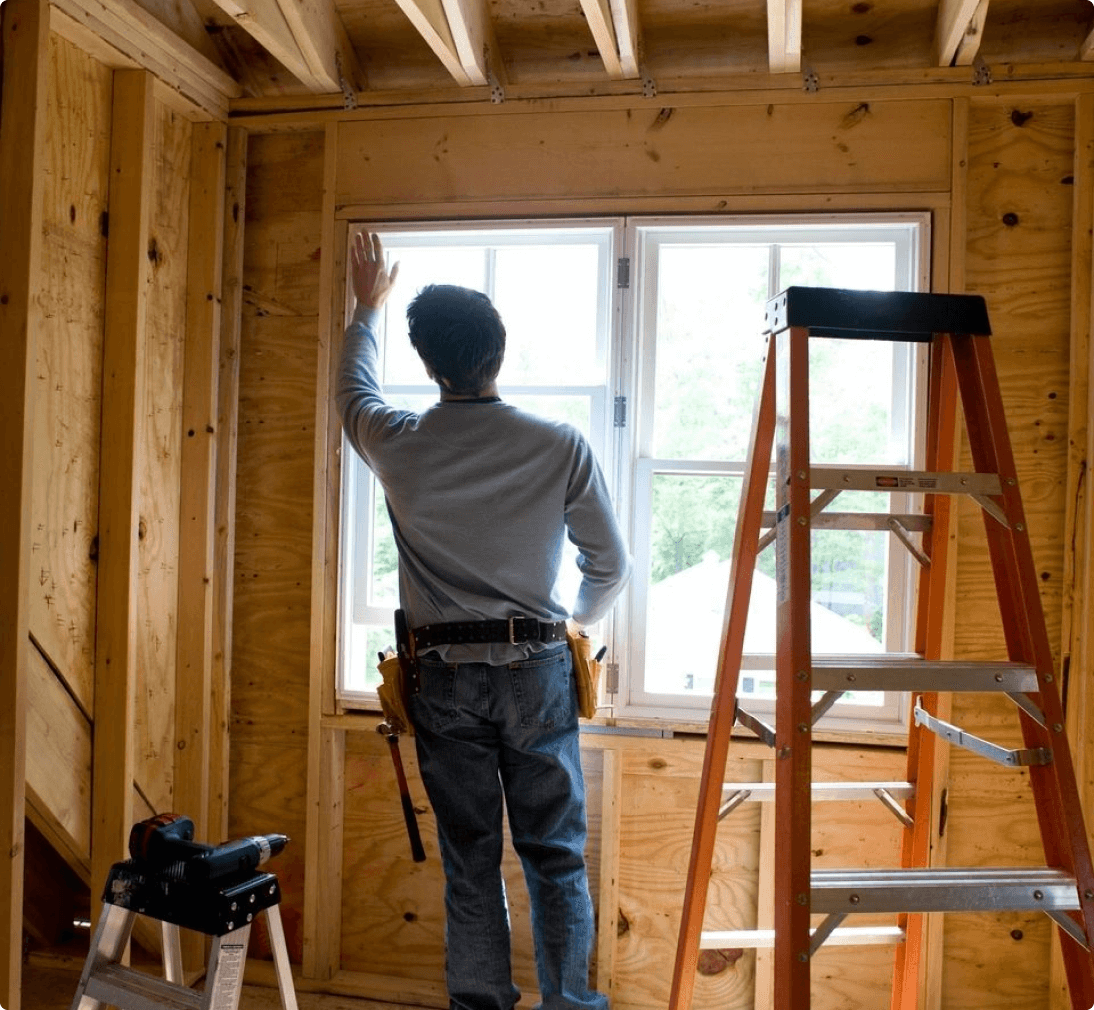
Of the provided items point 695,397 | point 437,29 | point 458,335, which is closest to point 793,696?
point 458,335

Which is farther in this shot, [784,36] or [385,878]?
[385,878]

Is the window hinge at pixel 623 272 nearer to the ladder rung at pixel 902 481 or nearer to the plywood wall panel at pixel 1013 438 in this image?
the plywood wall panel at pixel 1013 438

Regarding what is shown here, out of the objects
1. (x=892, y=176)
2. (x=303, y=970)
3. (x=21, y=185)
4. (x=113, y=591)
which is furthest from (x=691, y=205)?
(x=303, y=970)

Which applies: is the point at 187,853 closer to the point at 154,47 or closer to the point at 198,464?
the point at 198,464

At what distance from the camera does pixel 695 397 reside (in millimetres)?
2615

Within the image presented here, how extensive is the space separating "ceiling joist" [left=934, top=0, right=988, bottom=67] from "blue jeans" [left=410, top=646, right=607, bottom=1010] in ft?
5.68

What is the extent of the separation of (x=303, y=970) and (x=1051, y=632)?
223cm

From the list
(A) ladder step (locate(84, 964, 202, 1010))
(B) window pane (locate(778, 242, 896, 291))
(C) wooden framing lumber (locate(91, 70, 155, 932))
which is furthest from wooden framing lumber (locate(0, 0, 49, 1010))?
(B) window pane (locate(778, 242, 896, 291))

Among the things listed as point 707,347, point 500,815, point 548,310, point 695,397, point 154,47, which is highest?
point 154,47

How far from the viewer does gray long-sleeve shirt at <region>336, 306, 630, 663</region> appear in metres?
2.04

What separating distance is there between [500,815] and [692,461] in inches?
41.7

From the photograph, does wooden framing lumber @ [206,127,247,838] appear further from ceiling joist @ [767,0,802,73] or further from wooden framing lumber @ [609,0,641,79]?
ceiling joist @ [767,0,802,73]

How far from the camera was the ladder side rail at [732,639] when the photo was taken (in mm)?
1699

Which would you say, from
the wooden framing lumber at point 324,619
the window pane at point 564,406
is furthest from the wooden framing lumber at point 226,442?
the window pane at point 564,406
